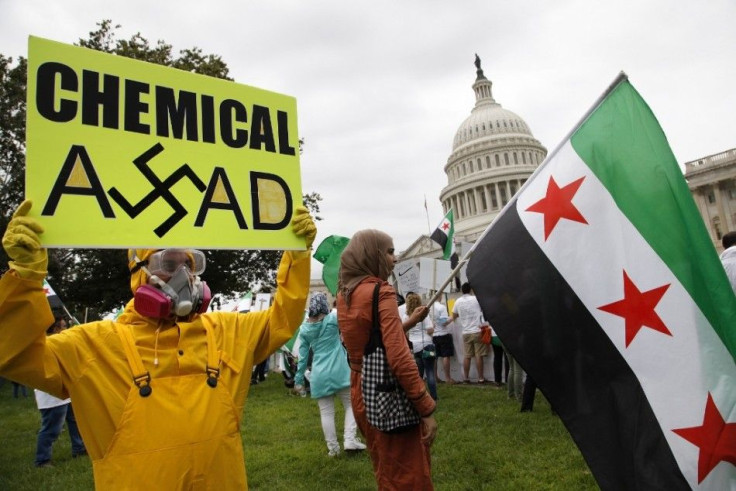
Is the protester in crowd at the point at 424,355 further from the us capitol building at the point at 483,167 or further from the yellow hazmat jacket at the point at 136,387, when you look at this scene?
the us capitol building at the point at 483,167

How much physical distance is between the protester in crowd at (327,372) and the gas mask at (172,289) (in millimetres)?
3441

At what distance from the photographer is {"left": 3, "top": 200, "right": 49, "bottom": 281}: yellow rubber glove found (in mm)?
1678

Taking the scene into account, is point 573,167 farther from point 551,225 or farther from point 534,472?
point 534,472

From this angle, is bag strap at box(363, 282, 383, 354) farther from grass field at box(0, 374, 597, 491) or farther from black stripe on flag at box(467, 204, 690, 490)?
grass field at box(0, 374, 597, 491)

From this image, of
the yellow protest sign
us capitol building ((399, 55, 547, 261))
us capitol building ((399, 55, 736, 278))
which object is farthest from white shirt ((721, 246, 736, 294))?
us capitol building ((399, 55, 547, 261))

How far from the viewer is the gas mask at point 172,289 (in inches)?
79.8

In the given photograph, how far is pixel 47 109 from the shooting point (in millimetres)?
1885

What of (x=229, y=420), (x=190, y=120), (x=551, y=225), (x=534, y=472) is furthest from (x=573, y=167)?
(x=534, y=472)

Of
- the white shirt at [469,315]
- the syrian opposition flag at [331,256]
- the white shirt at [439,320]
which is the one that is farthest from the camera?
the white shirt at [439,320]

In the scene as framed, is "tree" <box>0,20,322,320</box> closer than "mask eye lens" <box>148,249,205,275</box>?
No

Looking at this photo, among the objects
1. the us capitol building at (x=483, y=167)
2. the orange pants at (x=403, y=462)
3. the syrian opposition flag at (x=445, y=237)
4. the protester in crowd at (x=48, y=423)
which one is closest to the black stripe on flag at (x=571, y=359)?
the orange pants at (x=403, y=462)

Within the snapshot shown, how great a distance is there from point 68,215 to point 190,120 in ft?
2.11

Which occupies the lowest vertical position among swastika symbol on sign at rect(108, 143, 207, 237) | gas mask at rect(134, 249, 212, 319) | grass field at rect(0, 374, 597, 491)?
grass field at rect(0, 374, 597, 491)

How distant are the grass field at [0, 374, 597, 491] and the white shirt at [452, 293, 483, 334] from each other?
169 centimetres
